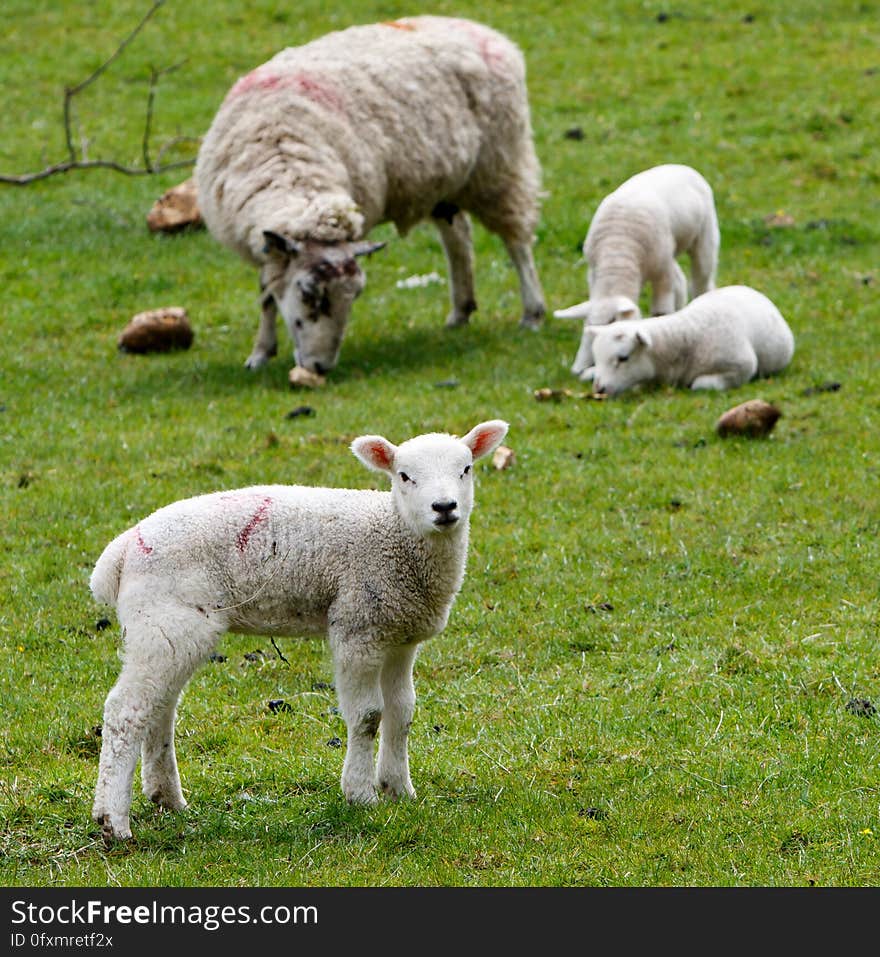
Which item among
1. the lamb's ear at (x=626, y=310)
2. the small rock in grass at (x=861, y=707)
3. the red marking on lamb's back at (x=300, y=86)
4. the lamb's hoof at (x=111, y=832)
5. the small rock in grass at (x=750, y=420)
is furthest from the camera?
the red marking on lamb's back at (x=300, y=86)

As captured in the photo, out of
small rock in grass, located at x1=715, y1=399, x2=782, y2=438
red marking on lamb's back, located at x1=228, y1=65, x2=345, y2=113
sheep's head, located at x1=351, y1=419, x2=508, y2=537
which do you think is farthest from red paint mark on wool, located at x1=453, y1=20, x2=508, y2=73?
sheep's head, located at x1=351, y1=419, x2=508, y2=537

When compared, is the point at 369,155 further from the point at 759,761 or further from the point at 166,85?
the point at 166,85

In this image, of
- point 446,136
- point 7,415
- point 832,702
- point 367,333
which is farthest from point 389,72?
point 832,702

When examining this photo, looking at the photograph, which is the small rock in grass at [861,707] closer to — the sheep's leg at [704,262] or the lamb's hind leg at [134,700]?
the lamb's hind leg at [134,700]

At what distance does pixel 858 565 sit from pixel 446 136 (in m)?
6.73

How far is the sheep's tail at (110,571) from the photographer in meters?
5.83

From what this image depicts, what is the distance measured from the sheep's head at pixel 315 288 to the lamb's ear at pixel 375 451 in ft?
22.3

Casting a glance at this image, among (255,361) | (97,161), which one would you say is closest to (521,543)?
(255,361)

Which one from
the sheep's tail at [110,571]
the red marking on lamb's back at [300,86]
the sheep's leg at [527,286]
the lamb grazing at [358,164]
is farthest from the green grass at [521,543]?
the red marking on lamb's back at [300,86]

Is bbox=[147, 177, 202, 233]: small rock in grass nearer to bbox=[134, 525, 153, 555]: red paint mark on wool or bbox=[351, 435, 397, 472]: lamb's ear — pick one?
bbox=[351, 435, 397, 472]: lamb's ear

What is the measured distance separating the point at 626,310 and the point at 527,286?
2.33 metres

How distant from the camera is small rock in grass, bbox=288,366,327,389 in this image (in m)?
12.5

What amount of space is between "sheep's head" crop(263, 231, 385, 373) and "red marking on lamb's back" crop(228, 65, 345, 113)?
4.72 feet

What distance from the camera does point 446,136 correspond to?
45.3 ft
